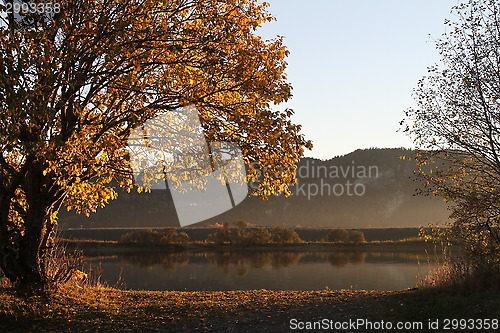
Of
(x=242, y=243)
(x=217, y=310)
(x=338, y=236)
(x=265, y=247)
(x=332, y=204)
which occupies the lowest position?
(x=265, y=247)

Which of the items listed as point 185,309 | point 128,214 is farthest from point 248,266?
point 128,214

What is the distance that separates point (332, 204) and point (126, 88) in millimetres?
102424

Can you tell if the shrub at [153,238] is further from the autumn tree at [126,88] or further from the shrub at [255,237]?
the autumn tree at [126,88]

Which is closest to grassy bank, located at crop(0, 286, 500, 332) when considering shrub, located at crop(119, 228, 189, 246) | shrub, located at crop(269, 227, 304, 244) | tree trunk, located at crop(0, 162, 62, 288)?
tree trunk, located at crop(0, 162, 62, 288)

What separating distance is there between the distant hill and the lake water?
57298mm

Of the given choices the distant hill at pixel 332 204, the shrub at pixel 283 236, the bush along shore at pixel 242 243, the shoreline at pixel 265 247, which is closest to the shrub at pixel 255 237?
the bush along shore at pixel 242 243

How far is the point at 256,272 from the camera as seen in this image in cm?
2905

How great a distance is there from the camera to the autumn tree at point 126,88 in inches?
456

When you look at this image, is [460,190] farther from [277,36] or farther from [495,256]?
[277,36]

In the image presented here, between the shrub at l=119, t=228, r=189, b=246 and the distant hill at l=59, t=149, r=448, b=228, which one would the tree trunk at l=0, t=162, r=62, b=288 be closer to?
the shrub at l=119, t=228, r=189, b=246

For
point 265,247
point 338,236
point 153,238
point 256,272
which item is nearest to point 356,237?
point 338,236

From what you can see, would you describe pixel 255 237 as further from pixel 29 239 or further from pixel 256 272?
pixel 29 239

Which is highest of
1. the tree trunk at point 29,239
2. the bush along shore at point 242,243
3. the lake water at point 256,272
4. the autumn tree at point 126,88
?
the autumn tree at point 126,88

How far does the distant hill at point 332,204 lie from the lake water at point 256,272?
57.3 metres
